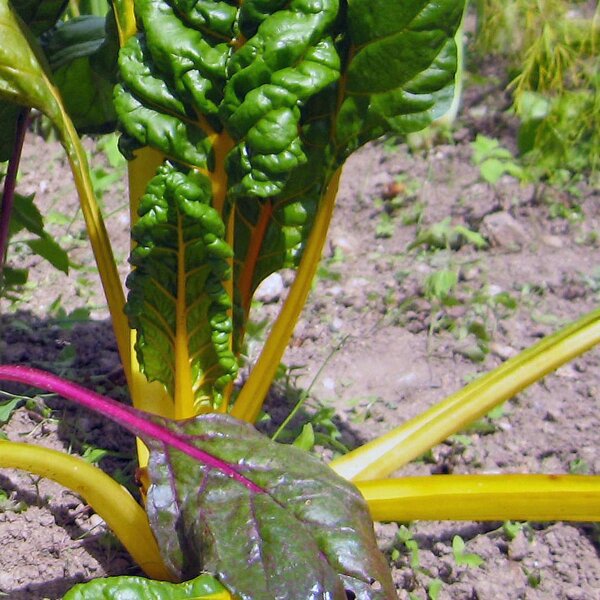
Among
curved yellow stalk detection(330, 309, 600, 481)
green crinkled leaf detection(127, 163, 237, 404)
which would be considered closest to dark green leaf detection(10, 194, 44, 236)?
green crinkled leaf detection(127, 163, 237, 404)

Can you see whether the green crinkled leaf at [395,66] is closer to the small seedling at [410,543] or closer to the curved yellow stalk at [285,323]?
the curved yellow stalk at [285,323]

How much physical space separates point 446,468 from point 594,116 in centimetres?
165

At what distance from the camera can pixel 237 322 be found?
1.47m

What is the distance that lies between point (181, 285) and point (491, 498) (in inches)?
21.0

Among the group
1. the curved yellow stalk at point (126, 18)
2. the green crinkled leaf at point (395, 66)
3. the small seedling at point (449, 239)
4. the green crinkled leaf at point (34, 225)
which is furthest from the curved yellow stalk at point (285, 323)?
the small seedling at point (449, 239)

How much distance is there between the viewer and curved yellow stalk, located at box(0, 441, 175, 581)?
1.17 meters

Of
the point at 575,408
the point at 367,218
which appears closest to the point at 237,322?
the point at 575,408

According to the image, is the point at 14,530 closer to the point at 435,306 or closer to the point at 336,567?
the point at 336,567

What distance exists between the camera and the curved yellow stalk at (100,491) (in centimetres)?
117

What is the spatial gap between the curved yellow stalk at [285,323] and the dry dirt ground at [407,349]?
246mm

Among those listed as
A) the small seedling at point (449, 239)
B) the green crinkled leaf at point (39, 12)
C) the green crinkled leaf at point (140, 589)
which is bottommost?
the green crinkled leaf at point (140, 589)

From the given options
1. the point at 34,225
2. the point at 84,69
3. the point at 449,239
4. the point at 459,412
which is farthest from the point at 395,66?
the point at 449,239

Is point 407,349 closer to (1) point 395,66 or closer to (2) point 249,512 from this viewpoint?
(1) point 395,66

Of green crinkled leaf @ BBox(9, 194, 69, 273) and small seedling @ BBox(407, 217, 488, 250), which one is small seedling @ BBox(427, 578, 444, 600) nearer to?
green crinkled leaf @ BBox(9, 194, 69, 273)
